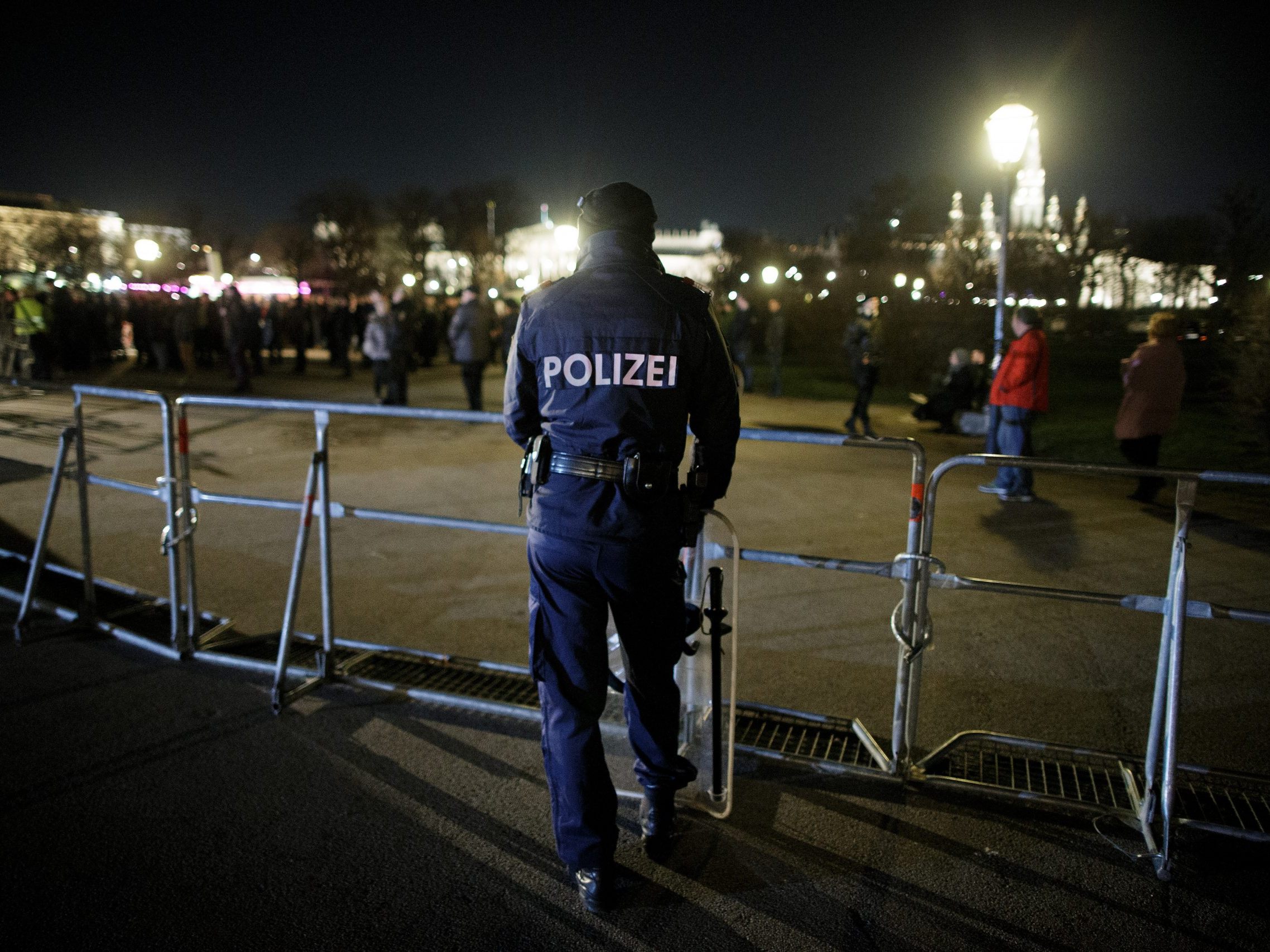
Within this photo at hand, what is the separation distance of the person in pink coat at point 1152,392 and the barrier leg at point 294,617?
7.82m

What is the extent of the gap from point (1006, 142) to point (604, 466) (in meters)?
11.1

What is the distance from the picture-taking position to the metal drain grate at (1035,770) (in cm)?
353

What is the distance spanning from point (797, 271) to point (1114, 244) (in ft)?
75.8

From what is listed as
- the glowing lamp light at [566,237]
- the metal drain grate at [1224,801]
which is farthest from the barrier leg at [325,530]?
the glowing lamp light at [566,237]

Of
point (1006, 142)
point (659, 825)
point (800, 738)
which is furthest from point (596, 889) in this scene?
point (1006, 142)

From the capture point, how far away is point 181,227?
7219cm

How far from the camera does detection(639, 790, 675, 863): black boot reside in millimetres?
3182

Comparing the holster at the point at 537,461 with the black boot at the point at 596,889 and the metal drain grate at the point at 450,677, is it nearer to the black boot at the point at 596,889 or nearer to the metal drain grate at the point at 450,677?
the black boot at the point at 596,889

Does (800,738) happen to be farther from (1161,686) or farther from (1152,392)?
(1152,392)

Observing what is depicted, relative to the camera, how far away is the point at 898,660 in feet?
13.6

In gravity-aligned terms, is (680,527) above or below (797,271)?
below

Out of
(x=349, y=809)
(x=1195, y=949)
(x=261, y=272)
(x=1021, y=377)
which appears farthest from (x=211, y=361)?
(x=261, y=272)

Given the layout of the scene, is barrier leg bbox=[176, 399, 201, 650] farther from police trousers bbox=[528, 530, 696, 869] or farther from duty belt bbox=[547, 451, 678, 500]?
duty belt bbox=[547, 451, 678, 500]

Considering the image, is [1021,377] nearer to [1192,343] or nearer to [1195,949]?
[1195,949]
